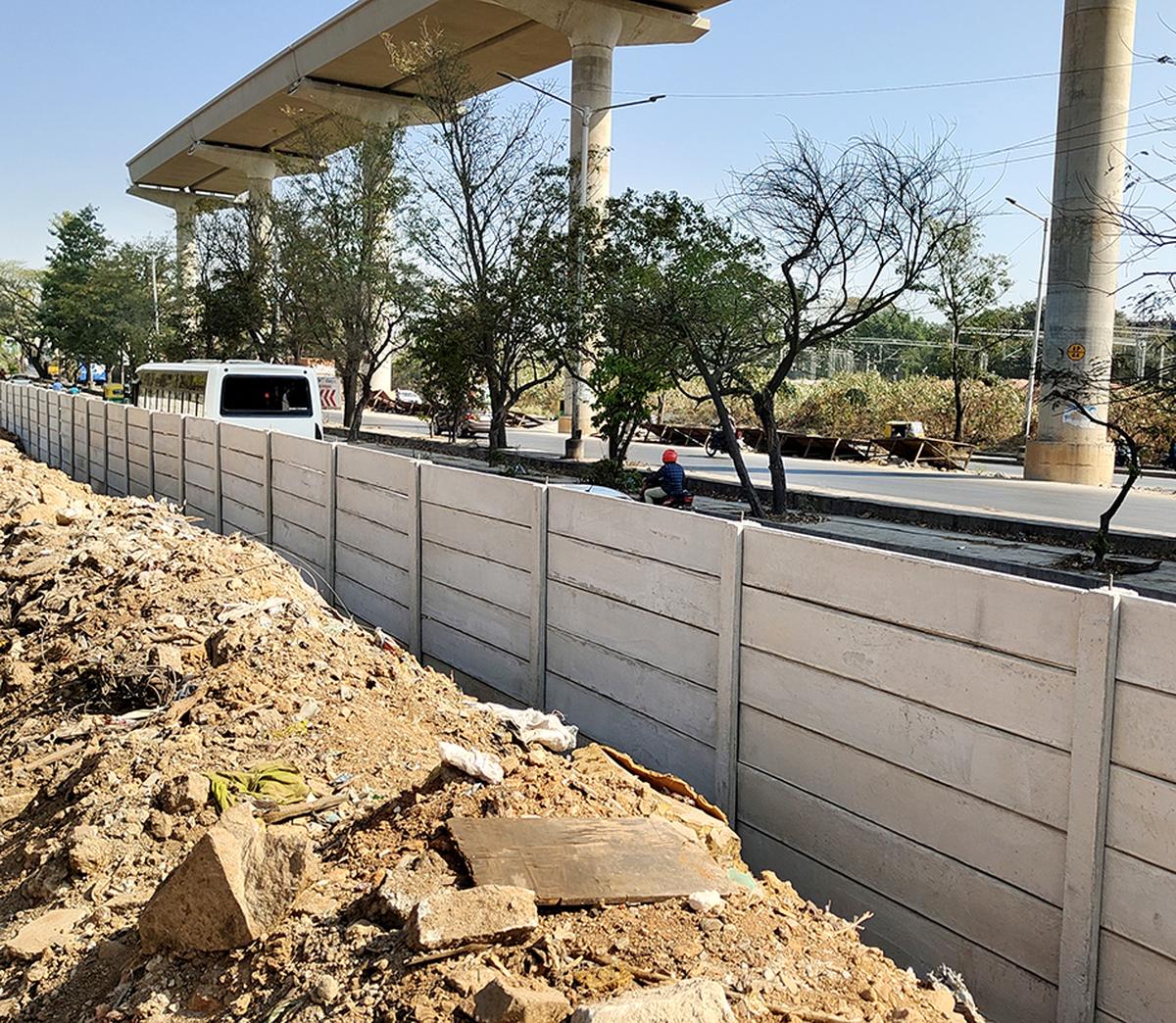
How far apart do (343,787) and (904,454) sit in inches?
1186

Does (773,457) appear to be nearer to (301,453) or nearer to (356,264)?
(301,453)

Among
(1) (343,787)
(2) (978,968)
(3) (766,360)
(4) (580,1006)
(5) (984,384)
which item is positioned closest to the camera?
(4) (580,1006)

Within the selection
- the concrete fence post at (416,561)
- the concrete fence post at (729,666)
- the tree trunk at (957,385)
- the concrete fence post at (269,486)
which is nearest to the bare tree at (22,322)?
the tree trunk at (957,385)

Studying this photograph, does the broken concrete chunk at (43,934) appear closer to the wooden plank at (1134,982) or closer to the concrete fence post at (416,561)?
the wooden plank at (1134,982)

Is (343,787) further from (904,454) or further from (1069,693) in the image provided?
(904,454)

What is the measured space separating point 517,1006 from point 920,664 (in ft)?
7.30

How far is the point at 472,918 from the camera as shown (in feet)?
10.6

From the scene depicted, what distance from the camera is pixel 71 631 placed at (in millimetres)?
7738

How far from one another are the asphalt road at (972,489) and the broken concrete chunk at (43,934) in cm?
1744

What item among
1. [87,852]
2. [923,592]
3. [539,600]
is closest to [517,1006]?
[923,592]

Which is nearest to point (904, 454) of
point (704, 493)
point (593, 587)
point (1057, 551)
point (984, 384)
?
point (984, 384)

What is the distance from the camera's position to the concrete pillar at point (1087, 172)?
24.7 meters

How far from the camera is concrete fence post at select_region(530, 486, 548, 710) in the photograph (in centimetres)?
681

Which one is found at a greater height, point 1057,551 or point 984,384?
point 984,384
